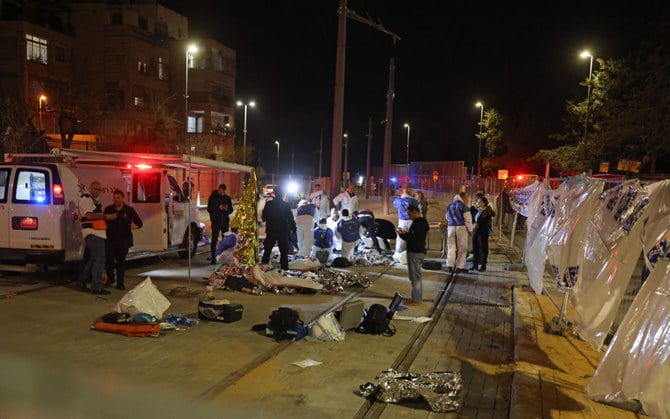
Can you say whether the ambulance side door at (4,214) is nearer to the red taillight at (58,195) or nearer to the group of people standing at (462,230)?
the red taillight at (58,195)

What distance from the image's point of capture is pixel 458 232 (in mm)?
13664

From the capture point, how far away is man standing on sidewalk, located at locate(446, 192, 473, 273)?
13680mm

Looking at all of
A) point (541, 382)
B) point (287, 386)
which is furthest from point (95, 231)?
point (541, 382)

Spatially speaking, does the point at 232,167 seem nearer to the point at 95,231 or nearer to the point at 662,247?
the point at 95,231

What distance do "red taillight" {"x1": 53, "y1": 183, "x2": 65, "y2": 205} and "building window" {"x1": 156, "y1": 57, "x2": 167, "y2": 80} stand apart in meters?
37.7

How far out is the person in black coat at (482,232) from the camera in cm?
1389

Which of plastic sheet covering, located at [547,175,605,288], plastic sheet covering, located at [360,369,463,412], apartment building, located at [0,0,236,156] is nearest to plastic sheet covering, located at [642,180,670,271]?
plastic sheet covering, located at [547,175,605,288]

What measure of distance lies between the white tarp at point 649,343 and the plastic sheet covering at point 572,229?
5.06ft

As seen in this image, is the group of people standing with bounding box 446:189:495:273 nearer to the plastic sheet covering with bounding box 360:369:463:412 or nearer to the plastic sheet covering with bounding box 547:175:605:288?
the plastic sheet covering with bounding box 547:175:605:288

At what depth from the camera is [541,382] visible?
5902mm

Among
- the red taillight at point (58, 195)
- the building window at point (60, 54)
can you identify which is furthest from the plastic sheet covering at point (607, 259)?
the building window at point (60, 54)

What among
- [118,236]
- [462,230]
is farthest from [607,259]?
[118,236]

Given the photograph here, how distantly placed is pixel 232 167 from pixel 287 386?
7.09 m

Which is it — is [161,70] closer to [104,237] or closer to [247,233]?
[247,233]
